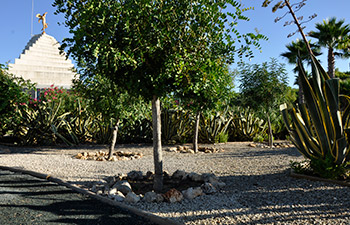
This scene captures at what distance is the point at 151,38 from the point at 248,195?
8.96ft

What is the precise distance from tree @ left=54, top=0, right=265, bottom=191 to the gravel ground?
177 cm

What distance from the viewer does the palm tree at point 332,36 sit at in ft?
55.8

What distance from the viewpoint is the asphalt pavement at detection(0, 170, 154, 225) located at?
3.65m

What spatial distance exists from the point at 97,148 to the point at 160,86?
6981 millimetres

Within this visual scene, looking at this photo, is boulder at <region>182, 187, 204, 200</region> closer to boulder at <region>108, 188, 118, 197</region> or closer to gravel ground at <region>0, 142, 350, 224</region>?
gravel ground at <region>0, 142, 350, 224</region>

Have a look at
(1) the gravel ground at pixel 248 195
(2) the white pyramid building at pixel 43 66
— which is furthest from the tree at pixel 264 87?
(2) the white pyramid building at pixel 43 66

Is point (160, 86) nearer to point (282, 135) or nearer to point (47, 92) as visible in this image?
point (47, 92)

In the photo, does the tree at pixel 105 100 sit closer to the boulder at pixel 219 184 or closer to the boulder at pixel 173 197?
the boulder at pixel 219 184

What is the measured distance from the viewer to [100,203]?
14.4ft

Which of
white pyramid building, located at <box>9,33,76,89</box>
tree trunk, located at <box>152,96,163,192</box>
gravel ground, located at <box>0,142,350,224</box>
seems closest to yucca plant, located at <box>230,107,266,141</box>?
gravel ground, located at <box>0,142,350,224</box>

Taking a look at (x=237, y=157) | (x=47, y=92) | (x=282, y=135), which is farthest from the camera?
(x=282, y=135)

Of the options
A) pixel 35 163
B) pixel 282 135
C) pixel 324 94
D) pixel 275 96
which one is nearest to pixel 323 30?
pixel 282 135

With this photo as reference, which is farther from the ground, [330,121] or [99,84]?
[99,84]

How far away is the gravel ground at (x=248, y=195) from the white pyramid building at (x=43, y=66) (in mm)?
23330
